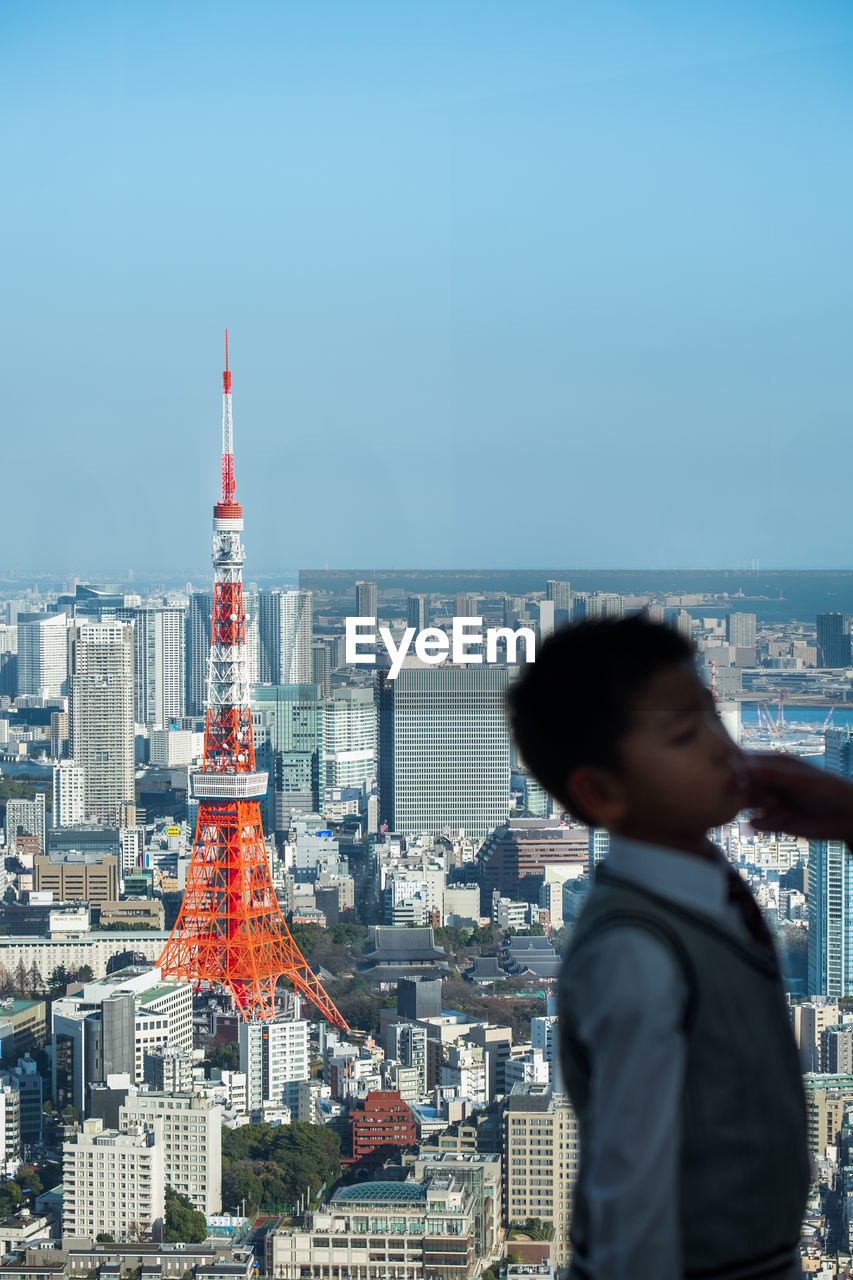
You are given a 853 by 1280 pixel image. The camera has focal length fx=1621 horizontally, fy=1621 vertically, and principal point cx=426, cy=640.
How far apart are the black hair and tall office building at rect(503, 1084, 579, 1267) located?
3.07m

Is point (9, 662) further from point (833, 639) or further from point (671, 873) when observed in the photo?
point (671, 873)

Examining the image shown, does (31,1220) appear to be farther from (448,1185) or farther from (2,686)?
(2,686)

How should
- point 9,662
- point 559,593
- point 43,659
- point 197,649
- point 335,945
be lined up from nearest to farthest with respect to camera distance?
point 559,593
point 335,945
point 197,649
point 9,662
point 43,659

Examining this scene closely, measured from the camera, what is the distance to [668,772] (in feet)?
1.42

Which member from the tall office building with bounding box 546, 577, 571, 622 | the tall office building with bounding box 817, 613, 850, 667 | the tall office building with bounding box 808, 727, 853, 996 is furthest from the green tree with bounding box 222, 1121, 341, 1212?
the tall office building with bounding box 817, 613, 850, 667

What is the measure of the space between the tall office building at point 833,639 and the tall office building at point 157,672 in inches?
262

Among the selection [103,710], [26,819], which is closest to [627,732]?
[26,819]

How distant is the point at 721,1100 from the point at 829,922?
10.4ft

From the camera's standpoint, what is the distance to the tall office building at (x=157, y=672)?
9578 millimetres

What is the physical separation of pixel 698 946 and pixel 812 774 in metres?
0.09

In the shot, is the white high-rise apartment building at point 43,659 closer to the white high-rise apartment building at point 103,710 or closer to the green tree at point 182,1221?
the white high-rise apartment building at point 103,710

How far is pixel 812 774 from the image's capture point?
481 millimetres

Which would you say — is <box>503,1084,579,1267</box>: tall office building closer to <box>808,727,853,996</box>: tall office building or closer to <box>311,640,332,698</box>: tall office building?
<box>808,727,853,996</box>: tall office building

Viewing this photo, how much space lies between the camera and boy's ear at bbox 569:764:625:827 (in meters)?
0.43
